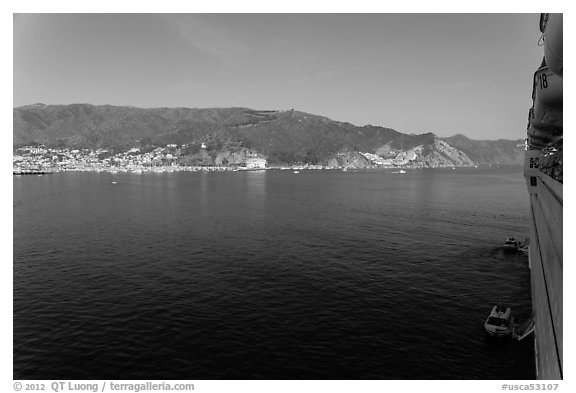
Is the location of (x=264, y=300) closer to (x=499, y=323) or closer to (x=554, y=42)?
(x=499, y=323)

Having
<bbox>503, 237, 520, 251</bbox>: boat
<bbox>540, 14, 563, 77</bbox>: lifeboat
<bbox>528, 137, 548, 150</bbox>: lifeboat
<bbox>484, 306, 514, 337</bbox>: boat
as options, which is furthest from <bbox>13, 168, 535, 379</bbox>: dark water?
<bbox>540, 14, 563, 77</bbox>: lifeboat

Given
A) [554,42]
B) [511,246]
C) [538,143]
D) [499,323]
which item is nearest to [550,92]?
[554,42]

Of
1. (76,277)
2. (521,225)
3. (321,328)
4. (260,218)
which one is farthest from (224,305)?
(521,225)

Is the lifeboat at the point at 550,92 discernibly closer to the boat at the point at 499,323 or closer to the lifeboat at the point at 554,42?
the lifeboat at the point at 554,42

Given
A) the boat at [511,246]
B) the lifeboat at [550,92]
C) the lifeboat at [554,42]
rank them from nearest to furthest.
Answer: the lifeboat at [554,42], the lifeboat at [550,92], the boat at [511,246]

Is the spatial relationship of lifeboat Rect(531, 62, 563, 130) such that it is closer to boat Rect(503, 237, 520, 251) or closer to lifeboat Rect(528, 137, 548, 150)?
lifeboat Rect(528, 137, 548, 150)

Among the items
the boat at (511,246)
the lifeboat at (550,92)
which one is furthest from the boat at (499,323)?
the boat at (511,246)

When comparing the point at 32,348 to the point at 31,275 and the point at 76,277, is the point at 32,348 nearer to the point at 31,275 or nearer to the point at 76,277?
the point at 76,277
